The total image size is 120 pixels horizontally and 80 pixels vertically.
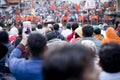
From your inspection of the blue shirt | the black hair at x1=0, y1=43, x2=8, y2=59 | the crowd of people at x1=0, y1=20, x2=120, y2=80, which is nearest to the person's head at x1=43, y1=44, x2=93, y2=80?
the crowd of people at x1=0, y1=20, x2=120, y2=80

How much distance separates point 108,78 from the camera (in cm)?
330

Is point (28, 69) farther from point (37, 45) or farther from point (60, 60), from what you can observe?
point (60, 60)

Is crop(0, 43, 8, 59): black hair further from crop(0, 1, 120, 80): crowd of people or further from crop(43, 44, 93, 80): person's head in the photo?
crop(43, 44, 93, 80): person's head

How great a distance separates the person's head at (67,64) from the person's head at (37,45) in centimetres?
151

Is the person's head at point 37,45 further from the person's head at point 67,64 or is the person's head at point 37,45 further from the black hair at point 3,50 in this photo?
the person's head at point 67,64

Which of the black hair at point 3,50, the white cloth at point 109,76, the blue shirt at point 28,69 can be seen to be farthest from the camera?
the black hair at point 3,50

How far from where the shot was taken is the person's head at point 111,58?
10.7 ft

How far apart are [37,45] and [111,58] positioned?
768 mm

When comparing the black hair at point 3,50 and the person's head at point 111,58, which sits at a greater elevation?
the person's head at point 111,58

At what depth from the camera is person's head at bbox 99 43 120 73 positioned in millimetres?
3264

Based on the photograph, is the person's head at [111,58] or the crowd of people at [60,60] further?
the person's head at [111,58]

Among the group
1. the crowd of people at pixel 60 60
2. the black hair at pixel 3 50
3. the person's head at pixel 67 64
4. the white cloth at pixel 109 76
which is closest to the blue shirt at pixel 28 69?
the crowd of people at pixel 60 60

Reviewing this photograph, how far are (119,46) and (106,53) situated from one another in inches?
5.5

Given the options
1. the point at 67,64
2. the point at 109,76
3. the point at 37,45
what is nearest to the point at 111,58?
the point at 109,76
